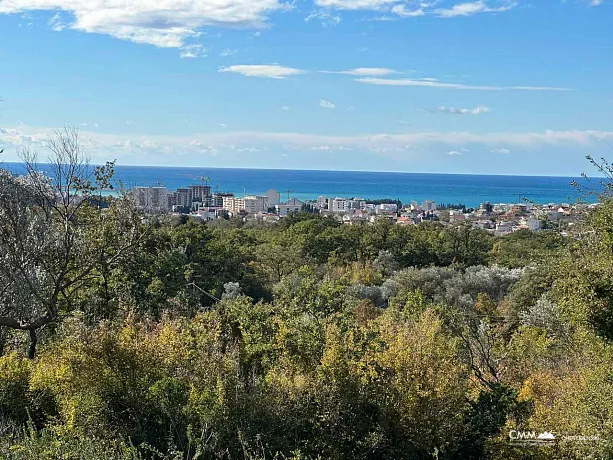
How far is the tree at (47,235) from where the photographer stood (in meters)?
8.75

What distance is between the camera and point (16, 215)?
882cm

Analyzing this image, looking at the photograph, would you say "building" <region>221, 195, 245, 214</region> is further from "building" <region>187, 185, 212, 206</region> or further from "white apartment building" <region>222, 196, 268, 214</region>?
"building" <region>187, 185, 212, 206</region>

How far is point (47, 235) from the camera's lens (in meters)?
9.30

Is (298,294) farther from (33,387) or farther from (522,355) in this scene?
(33,387)

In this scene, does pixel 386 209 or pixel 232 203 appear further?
pixel 232 203

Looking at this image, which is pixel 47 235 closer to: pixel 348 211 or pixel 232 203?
pixel 348 211

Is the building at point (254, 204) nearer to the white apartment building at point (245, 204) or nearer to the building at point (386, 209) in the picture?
the white apartment building at point (245, 204)

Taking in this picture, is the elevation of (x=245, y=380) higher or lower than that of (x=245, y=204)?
higher

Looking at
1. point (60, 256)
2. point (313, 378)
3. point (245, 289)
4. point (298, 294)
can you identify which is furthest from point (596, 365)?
point (245, 289)

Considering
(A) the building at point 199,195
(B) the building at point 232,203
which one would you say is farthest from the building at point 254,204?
(A) the building at point 199,195

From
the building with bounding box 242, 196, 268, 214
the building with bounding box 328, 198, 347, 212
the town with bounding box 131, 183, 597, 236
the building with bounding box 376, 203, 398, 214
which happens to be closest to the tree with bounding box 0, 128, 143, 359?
the town with bounding box 131, 183, 597, 236

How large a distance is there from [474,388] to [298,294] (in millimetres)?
5287

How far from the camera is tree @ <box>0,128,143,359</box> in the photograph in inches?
344

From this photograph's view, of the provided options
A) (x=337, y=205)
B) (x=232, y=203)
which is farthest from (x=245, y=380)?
(x=337, y=205)
